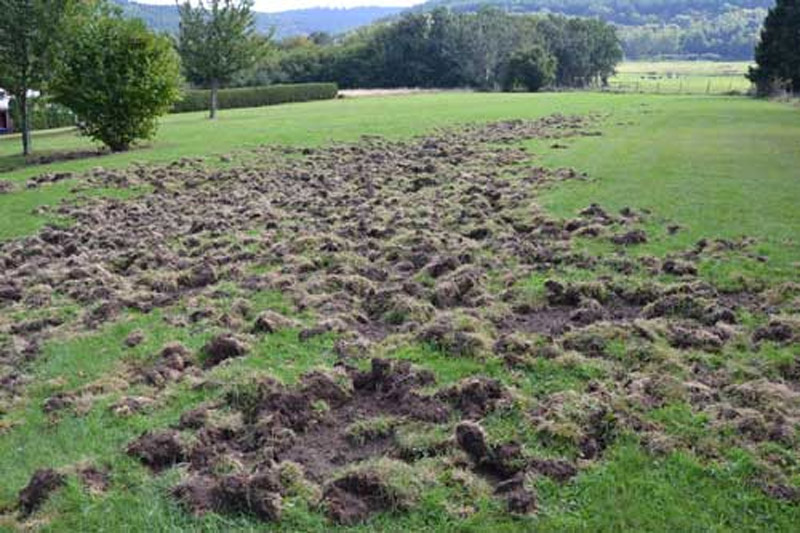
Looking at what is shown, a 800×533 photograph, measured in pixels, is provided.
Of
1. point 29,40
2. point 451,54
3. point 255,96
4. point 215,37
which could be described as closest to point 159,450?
point 29,40

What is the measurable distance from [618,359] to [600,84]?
10782 centimetres

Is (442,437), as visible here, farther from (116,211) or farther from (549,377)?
(116,211)

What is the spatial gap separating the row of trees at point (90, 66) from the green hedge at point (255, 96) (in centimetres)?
3431

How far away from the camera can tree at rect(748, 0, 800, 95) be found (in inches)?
2579

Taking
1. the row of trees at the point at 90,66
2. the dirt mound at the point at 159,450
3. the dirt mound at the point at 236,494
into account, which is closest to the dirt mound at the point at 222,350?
the dirt mound at the point at 159,450

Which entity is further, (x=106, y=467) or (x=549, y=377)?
(x=549, y=377)

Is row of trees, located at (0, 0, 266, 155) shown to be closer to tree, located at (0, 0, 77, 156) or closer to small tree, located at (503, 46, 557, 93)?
tree, located at (0, 0, 77, 156)

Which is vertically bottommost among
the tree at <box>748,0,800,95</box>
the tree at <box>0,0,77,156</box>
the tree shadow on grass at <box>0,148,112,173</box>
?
the tree shadow on grass at <box>0,148,112,173</box>

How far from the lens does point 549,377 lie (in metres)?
8.01

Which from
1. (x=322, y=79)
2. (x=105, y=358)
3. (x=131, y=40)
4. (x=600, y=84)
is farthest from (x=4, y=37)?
(x=600, y=84)

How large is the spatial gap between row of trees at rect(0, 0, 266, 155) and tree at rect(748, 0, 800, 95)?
53.8m

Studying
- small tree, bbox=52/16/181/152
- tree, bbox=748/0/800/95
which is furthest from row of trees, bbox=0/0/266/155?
tree, bbox=748/0/800/95

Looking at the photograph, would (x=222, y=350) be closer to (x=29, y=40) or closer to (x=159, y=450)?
(x=159, y=450)

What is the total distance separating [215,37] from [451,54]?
60.9 m
